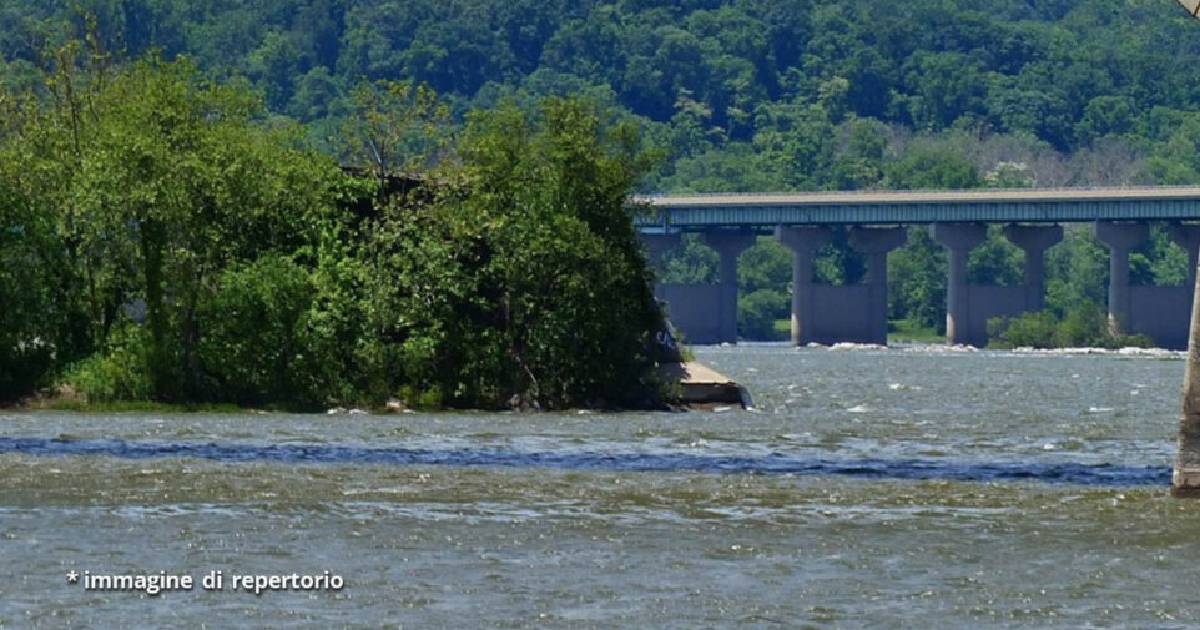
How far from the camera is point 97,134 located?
222ft

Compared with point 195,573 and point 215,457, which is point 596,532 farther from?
point 215,457

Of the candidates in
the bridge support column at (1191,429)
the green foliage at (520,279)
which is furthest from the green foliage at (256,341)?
the bridge support column at (1191,429)

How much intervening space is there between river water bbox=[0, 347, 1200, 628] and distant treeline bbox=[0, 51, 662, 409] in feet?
19.1

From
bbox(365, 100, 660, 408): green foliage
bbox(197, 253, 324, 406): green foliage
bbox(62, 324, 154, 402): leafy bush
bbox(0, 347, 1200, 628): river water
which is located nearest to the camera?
bbox(0, 347, 1200, 628): river water

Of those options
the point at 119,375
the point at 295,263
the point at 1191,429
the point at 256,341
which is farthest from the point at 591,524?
the point at 295,263

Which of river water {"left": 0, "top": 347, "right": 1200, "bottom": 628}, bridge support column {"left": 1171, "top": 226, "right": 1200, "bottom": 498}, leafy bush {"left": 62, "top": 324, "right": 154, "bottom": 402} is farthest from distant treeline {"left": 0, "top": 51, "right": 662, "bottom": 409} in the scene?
bridge support column {"left": 1171, "top": 226, "right": 1200, "bottom": 498}

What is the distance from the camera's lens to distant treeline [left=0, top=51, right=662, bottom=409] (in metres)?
65.6

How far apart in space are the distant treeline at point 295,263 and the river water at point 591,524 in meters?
5.82

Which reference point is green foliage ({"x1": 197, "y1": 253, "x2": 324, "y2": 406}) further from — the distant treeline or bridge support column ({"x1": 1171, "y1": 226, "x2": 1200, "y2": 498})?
bridge support column ({"x1": 1171, "y1": 226, "x2": 1200, "y2": 498})

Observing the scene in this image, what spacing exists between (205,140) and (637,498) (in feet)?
100

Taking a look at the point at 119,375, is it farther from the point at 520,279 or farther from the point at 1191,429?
the point at 1191,429

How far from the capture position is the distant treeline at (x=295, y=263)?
2581 inches

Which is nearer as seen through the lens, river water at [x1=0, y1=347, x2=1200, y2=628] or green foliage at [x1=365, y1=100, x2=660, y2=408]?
river water at [x1=0, y1=347, x2=1200, y2=628]

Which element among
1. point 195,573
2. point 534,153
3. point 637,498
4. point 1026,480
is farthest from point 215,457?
point 534,153
